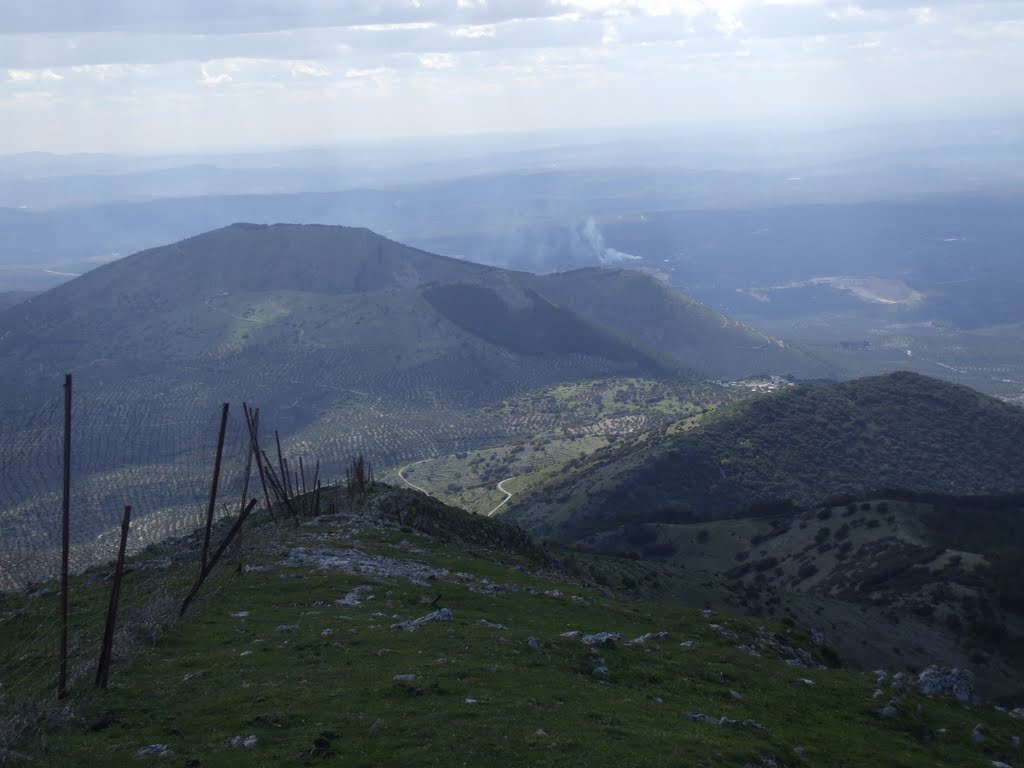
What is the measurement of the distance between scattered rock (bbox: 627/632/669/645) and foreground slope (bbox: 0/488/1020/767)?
0.07 m

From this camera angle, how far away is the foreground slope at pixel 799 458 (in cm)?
8125

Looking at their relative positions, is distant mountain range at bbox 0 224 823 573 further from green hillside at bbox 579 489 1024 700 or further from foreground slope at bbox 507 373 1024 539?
green hillside at bbox 579 489 1024 700

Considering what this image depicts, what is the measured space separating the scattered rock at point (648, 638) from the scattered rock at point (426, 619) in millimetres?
4380

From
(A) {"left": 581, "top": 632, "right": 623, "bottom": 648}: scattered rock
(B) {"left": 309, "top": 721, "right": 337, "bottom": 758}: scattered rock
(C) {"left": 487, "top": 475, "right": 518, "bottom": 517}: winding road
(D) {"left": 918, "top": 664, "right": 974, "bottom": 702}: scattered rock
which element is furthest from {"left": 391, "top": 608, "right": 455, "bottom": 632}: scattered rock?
(C) {"left": 487, "top": 475, "right": 518, "bottom": 517}: winding road

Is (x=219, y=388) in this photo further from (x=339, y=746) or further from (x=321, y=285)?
(x=339, y=746)

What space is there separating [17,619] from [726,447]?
69659 millimetres

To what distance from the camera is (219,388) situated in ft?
428

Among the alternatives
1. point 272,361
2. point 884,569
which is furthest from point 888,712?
point 272,361

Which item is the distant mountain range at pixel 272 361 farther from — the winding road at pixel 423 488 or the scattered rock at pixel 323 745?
the scattered rock at pixel 323 745

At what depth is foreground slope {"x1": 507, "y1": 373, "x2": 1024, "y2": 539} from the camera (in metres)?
81.2

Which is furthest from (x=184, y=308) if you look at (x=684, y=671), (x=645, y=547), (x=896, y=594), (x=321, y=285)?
(x=684, y=671)

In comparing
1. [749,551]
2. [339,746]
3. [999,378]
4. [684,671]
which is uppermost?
[339,746]

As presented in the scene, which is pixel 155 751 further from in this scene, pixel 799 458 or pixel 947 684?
pixel 799 458

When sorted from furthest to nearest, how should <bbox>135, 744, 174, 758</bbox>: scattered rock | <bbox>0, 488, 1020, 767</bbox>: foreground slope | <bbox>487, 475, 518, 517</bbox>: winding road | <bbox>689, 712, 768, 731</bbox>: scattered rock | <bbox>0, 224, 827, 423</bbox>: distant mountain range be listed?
<bbox>0, 224, 827, 423</bbox>: distant mountain range < <bbox>487, 475, 518, 517</bbox>: winding road < <bbox>689, 712, 768, 731</bbox>: scattered rock < <bbox>0, 488, 1020, 767</bbox>: foreground slope < <bbox>135, 744, 174, 758</bbox>: scattered rock
